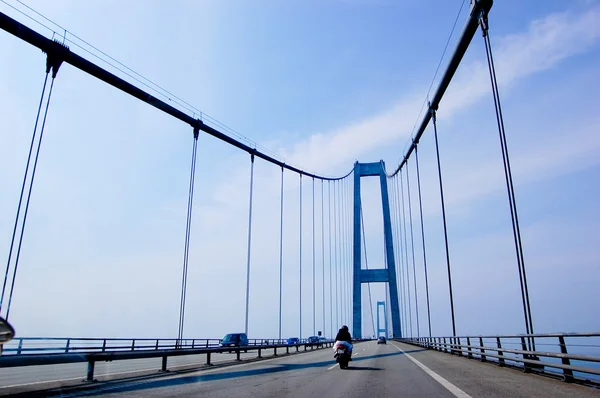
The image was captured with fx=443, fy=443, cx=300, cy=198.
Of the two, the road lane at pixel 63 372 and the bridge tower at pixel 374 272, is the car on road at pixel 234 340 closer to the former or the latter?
the road lane at pixel 63 372

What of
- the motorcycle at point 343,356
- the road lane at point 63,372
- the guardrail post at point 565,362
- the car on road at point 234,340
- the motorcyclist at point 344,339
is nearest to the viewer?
the guardrail post at point 565,362

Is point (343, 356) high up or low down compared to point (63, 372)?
up

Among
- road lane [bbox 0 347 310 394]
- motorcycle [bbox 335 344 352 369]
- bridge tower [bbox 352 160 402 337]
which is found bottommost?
road lane [bbox 0 347 310 394]

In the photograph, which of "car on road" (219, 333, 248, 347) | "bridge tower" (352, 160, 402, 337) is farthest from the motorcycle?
"bridge tower" (352, 160, 402, 337)

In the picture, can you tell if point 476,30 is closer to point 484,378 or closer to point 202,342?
point 484,378

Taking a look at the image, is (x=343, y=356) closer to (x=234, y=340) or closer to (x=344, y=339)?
(x=344, y=339)

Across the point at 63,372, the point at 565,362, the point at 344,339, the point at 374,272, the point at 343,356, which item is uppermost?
the point at 374,272


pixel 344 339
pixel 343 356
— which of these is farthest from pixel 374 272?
pixel 343 356

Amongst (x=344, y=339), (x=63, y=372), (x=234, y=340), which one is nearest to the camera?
(x=63, y=372)

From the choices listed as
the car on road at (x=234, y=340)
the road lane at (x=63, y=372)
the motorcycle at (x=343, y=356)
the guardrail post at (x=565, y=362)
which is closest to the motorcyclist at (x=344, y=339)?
the motorcycle at (x=343, y=356)

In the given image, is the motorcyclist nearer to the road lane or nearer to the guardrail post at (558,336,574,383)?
the road lane

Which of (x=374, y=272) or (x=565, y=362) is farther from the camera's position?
(x=374, y=272)

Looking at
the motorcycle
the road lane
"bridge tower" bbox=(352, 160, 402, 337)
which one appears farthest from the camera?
"bridge tower" bbox=(352, 160, 402, 337)

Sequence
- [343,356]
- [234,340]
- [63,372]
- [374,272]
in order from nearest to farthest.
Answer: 1. [63,372]
2. [343,356]
3. [234,340]
4. [374,272]
